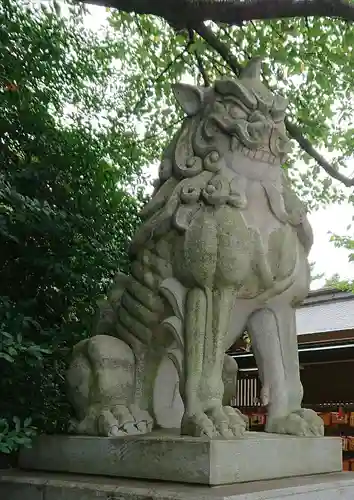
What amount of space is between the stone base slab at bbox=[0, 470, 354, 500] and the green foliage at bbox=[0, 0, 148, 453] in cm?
44

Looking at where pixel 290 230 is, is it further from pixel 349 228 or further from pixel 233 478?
pixel 349 228

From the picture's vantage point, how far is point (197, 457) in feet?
6.75

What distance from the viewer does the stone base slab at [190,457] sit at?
2.06m

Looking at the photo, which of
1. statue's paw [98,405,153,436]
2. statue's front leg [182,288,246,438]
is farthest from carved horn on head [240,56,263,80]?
statue's paw [98,405,153,436]

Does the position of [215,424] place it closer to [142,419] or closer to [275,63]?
[142,419]

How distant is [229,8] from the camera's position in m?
3.49

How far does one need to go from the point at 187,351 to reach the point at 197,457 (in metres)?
0.44

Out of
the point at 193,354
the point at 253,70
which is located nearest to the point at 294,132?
the point at 253,70

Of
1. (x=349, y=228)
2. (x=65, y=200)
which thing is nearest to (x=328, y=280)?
(x=349, y=228)

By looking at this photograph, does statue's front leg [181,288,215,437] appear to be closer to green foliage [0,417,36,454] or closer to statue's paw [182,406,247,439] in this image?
statue's paw [182,406,247,439]

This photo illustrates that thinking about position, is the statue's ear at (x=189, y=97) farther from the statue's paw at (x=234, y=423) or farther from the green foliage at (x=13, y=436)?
the green foliage at (x=13, y=436)

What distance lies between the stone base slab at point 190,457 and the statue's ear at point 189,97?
138 centimetres

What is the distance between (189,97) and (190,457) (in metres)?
1.53

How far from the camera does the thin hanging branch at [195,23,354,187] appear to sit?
4.80m
